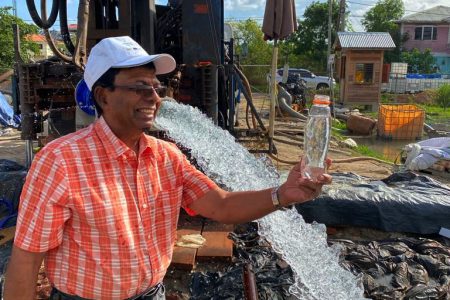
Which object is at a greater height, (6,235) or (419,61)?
(419,61)

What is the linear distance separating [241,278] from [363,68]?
59.1ft

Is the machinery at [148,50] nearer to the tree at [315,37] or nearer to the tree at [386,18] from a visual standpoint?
the tree at [315,37]

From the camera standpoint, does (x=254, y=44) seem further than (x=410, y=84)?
Yes

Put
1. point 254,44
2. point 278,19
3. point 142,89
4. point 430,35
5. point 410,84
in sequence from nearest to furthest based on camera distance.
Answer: point 142,89 < point 278,19 < point 410,84 < point 254,44 < point 430,35

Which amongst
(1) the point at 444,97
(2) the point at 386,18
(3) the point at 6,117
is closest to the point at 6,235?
(3) the point at 6,117

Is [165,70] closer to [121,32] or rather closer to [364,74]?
[121,32]

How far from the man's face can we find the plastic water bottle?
0.59m

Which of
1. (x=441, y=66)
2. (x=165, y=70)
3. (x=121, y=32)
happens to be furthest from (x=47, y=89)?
(x=441, y=66)

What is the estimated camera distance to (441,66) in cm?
3931

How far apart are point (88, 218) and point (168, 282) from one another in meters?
2.30

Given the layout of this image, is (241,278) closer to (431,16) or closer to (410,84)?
(410,84)

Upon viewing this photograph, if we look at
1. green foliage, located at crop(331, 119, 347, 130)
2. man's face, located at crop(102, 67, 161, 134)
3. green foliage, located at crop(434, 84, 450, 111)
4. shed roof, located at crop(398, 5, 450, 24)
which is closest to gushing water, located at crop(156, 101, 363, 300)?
man's face, located at crop(102, 67, 161, 134)

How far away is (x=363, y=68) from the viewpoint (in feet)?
65.9

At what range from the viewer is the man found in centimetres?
153
